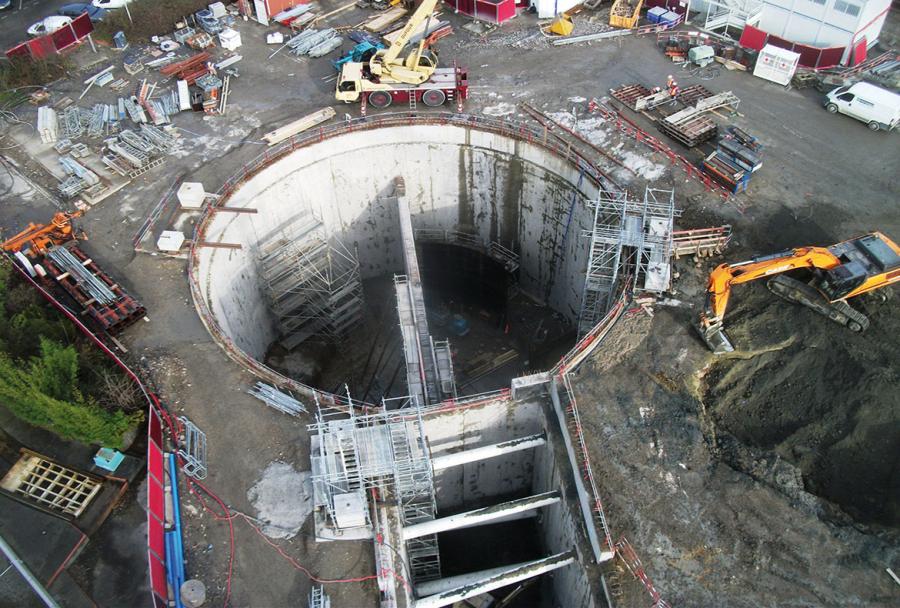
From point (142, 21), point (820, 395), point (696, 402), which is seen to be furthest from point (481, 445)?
point (142, 21)

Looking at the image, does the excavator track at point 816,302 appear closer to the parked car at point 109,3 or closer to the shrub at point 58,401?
the shrub at point 58,401

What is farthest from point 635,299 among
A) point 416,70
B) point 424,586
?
point 416,70

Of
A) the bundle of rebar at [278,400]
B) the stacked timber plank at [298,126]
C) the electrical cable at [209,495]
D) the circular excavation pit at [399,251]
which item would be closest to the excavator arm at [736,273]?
the circular excavation pit at [399,251]

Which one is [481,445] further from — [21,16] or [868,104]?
[21,16]

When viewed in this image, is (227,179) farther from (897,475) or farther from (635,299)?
(897,475)

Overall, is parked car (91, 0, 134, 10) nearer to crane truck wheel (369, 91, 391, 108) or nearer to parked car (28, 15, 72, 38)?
parked car (28, 15, 72, 38)

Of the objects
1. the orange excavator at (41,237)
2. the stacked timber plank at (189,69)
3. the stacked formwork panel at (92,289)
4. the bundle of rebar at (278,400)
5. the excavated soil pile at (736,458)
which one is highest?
the stacked timber plank at (189,69)
